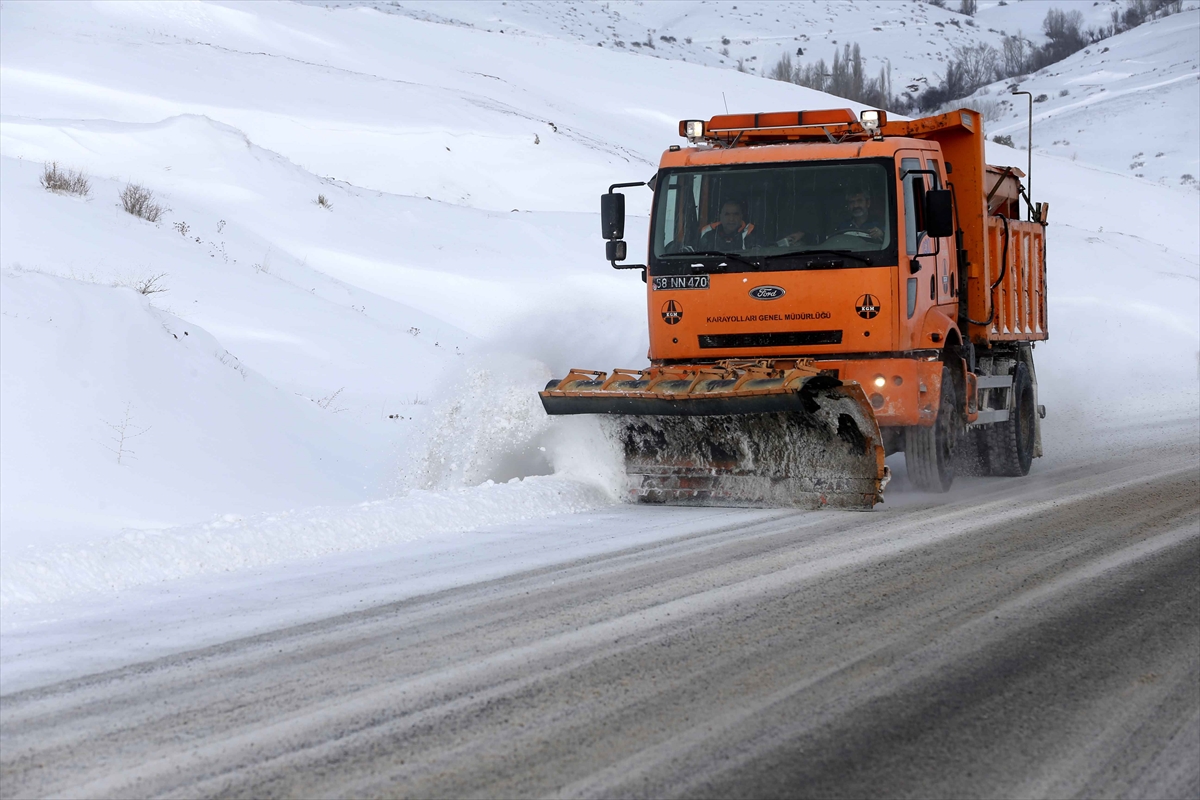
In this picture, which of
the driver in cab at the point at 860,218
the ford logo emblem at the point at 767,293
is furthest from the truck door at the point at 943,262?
the ford logo emblem at the point at 767,293

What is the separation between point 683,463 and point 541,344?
3.60 metres

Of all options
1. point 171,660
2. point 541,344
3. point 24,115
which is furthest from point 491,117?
point 171,660

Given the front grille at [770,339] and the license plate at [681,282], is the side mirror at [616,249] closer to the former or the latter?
the license plate at [681,282]

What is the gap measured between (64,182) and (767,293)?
1323 centimetres

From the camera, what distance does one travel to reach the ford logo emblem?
9.73 meters

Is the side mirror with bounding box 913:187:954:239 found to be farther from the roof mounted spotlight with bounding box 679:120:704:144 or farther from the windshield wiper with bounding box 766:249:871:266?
the roof mounted spotlight with bounding box 679:120:704:144

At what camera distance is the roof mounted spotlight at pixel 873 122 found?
9953 millimetres

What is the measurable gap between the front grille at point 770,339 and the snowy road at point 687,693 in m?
2.76

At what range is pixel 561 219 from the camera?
30.1m

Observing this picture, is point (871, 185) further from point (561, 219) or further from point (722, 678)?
point (561, 219)

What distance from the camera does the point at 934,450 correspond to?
10.2 metres

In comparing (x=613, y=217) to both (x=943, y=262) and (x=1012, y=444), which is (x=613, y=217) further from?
(x=1012, y=444)

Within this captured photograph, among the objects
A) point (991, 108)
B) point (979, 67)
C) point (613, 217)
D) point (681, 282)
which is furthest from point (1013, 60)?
point (681, 282)

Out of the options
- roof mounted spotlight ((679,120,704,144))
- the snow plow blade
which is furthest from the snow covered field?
roof mounted spotlight ((679,120,704,144))
